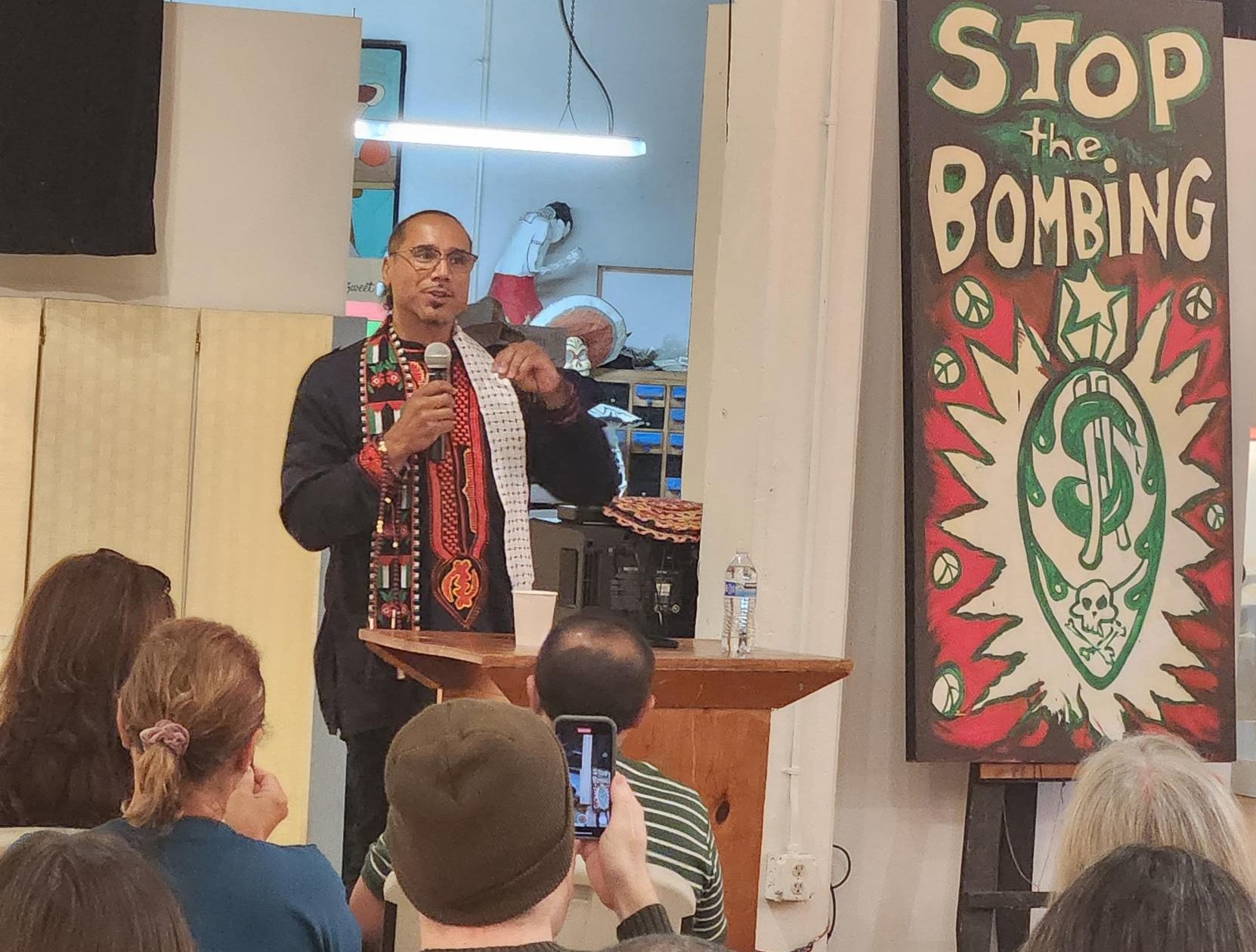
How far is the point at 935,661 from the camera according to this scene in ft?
13.3

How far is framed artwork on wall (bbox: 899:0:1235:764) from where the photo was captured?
410 cm

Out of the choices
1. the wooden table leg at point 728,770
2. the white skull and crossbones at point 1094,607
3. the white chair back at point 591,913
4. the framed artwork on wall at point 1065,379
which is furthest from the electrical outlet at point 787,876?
the white chair back at point 591,913

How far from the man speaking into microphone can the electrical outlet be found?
100cm

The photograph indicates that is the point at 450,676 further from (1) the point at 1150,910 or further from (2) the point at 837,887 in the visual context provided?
(1) the point at 1150,910

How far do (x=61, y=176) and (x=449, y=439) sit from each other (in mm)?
1485

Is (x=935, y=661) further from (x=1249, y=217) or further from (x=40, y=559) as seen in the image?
(x=40, y=559)

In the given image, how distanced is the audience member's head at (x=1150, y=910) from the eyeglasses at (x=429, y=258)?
309 centimetres

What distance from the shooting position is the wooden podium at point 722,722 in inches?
120

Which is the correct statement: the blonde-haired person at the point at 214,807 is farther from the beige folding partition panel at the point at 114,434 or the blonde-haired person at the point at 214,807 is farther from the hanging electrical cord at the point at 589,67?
the hanging electrical cord at the point at 589,67

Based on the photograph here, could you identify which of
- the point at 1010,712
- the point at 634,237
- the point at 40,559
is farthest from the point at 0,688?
the point at 634,237

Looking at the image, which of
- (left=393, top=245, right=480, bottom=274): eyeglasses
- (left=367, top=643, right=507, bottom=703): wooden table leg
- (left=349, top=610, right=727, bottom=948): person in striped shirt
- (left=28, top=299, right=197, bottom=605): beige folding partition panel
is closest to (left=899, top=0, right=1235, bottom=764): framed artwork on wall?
(left=393, top=245, right=480, bottom=274): eyeglasses

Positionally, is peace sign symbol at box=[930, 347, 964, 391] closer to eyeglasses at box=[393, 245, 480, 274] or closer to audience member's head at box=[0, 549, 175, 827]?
eyeglasses at box=[393, 245, 480, 274]

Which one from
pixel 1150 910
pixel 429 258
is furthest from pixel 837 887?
pixel 1150 910

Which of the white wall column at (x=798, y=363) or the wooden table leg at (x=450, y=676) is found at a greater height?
the white wall column at (x=798, y=363)
